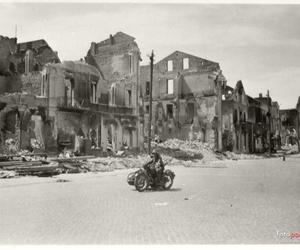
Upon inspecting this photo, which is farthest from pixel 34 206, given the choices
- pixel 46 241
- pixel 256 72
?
pixel 256 72

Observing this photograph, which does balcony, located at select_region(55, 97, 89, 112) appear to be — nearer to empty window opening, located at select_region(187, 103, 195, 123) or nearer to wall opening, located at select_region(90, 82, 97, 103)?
wall opening, located at select_region(90, 82, 97, 103)

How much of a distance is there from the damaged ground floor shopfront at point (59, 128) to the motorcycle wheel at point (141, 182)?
14428 mm

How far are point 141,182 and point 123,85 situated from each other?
23704mm

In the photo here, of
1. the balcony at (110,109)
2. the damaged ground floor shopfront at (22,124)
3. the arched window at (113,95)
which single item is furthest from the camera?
the arched window at (113,95)

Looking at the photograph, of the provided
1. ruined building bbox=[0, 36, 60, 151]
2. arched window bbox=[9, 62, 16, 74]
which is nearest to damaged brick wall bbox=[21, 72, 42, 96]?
ruined building bbox=[0, 36, 60, 151]

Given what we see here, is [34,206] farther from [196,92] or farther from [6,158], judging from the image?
[196,92]

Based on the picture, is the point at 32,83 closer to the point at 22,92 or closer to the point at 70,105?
the point at 22,92

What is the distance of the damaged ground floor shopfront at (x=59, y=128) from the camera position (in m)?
25.9

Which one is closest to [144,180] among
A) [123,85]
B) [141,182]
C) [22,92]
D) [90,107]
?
[141,182]

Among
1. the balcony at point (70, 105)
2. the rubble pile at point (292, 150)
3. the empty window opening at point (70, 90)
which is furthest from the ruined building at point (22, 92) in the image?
Answer: the rubble pile at point (292, 150)

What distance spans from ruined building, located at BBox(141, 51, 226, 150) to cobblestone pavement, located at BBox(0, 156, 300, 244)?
31.0 m

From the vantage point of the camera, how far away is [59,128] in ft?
94.4

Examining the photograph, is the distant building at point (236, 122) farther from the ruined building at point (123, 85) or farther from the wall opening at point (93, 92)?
the wall opening at point (93, 92)

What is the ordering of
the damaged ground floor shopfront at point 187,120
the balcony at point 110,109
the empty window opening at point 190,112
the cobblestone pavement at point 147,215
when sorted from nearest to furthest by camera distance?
the cobblestone pavement at point 147,215 < the balcony at point 110,109 < the damaged ground floor shopfront at point 187,120 < the empty window opening at point 190,112
